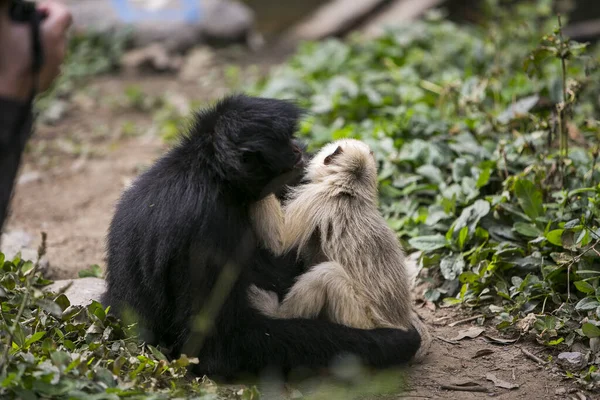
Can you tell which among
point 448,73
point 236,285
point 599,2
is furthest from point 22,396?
point 599,2

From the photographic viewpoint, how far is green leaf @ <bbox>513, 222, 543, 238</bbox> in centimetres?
476

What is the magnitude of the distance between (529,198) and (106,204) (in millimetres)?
3815

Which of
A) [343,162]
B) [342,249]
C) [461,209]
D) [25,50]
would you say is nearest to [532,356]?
[342,249]

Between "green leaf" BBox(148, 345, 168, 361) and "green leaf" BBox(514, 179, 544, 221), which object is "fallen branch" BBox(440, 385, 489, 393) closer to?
"green leaf" BBox(514, 179, 544, 221)

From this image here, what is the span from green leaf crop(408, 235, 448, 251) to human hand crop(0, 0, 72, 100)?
2746 mm

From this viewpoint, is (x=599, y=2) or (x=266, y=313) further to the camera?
(x=599, y=2)

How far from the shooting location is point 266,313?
392cm

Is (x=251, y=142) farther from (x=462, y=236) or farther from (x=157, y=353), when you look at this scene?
(x=462, y=236)

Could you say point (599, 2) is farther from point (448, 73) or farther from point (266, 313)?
point (266, 313)

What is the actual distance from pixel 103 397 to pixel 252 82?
6.83 m

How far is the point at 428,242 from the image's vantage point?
5.04 metres

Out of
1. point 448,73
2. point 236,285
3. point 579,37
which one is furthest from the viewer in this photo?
point 579,37

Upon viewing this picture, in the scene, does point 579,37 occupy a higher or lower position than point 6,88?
lower

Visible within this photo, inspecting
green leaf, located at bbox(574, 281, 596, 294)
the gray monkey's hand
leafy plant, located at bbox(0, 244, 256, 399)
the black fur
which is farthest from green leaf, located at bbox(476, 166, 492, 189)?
leafy plant, located at bbox(0, 244, 256, 399)
